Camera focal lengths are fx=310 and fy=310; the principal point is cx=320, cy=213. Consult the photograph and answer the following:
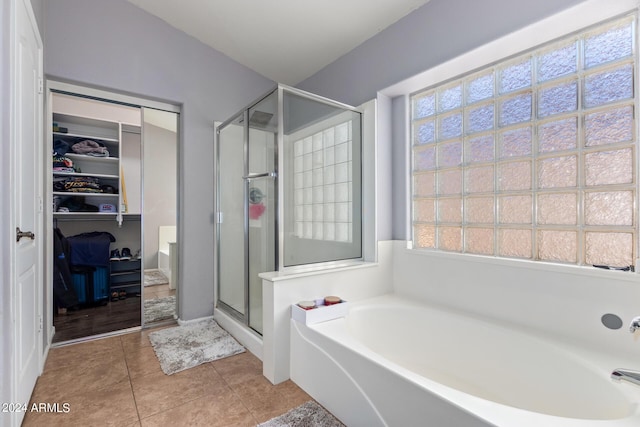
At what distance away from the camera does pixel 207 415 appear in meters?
1.60

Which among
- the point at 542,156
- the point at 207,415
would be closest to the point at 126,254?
the point at 207,415

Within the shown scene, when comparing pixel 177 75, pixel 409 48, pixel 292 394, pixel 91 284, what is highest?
pixel 177 75

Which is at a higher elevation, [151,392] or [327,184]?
[327,184]

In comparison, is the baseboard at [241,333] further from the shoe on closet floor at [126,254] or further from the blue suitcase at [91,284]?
the shoe on closet floor at [126,254]

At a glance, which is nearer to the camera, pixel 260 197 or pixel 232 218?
pixel 260 197

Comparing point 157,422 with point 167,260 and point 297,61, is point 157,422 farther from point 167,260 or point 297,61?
point 297,61

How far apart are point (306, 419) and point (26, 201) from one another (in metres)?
1.83

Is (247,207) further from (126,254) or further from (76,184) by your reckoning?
(126,254)

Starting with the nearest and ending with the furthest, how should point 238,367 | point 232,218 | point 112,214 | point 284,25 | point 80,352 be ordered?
1. point 238,367
2. point 80,352
3. point 284,25
4. point 232,218
5. point 112,214

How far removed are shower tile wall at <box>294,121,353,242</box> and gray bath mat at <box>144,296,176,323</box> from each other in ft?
5.99

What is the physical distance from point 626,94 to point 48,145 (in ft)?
12.1

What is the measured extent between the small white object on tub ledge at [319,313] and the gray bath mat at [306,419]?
1.42 feet

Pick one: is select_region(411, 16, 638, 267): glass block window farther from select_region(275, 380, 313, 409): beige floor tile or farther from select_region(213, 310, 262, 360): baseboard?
select_region(213, 310, 262, 360): baseboard

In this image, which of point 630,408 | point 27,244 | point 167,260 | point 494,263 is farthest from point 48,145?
point 630,408
